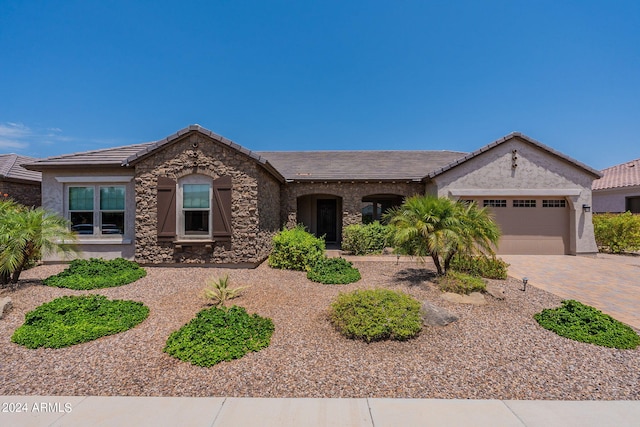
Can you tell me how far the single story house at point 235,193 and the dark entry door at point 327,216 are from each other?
2.85 meters

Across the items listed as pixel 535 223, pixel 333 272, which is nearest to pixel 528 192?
pixel 535 223

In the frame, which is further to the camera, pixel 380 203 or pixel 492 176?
pixel 380 203

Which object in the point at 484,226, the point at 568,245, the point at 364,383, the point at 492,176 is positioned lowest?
the point at 364,383

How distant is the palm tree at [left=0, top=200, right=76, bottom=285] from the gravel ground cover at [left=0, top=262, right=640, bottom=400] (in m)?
2.15

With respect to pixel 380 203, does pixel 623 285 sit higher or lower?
lower

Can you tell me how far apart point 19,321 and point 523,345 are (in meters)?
8.92

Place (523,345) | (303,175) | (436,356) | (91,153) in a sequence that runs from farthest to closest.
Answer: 1. (303,175)
2. (91,153)
3. (523,345)
4. (436,356)

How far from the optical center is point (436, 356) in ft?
13.1

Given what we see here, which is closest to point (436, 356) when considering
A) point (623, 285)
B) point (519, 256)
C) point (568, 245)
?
point (623, 285)

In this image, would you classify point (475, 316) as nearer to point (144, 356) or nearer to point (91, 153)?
point (144, 356)

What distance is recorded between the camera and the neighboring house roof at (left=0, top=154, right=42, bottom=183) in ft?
39.8

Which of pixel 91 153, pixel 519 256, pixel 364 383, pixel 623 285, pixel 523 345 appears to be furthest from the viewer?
pixel 519 256

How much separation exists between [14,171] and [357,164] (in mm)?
16779

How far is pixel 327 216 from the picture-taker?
16891mm
